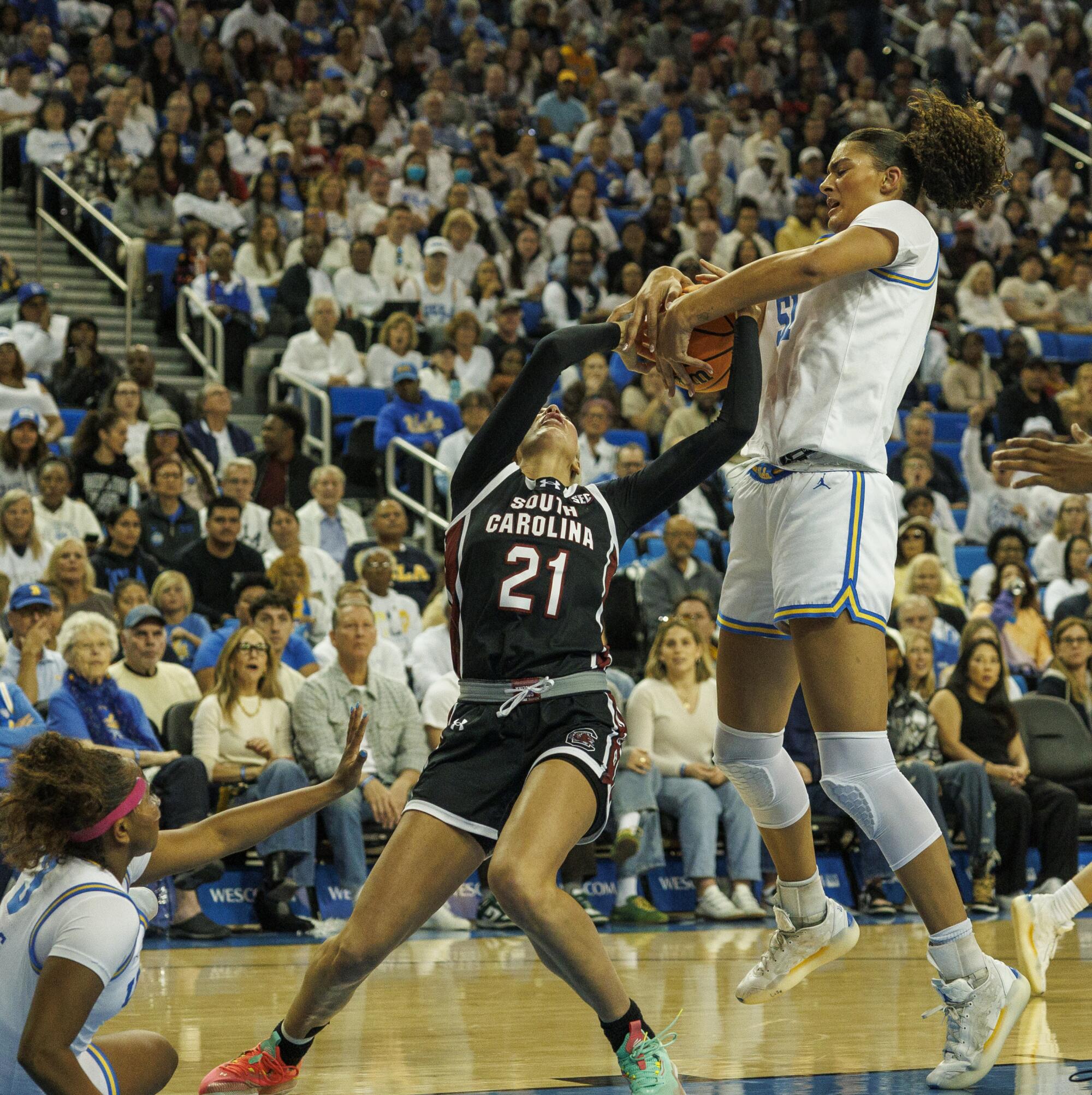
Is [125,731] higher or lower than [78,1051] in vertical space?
lower

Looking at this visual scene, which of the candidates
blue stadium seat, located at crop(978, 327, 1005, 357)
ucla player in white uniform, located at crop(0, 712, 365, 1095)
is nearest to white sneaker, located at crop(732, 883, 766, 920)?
ucla player in white uniform, located at crop(0, 712, 365, 1095)

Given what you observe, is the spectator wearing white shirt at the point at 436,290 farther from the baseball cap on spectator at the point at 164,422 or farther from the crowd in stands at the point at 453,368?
the baseball cap on spectator at the point at 164,422

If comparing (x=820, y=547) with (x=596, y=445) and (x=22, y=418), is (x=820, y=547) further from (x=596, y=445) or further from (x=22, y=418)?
(x=596, y=445)

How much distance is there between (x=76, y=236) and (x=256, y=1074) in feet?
33.3

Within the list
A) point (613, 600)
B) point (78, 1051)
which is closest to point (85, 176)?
point (613, 600)

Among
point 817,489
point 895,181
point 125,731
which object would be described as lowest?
point 125,731

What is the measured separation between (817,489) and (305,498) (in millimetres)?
7100

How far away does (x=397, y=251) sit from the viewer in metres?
13.1

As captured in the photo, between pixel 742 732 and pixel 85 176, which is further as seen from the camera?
pixel 85 176

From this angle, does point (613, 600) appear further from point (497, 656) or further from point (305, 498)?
point (497, 656)

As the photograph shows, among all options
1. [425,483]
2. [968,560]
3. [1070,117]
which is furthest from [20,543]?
[1070,117]

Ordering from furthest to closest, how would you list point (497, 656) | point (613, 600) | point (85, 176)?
point (85, 176) → point (613, 600) → point (497, 656)

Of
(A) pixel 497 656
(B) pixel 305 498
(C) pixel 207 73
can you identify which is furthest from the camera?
(C) pixel 207 73

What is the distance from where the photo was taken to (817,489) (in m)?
4.08
